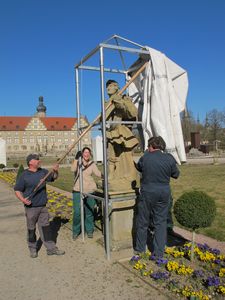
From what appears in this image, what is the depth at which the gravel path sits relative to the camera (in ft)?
13.0

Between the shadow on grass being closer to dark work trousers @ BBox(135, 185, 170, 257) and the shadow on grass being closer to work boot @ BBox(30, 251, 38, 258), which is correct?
work boot @ BBox(30, 251, 38, 258)

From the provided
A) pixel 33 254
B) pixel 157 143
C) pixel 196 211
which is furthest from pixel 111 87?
pixel 33 254

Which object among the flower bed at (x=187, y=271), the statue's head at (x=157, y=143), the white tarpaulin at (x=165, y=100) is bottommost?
the flower bed at (x=187, y=271)

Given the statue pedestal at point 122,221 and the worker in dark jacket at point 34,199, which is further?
the statue pedestal at point 122,221

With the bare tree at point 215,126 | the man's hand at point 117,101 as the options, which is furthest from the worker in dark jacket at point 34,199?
the bare tree at point 215,126

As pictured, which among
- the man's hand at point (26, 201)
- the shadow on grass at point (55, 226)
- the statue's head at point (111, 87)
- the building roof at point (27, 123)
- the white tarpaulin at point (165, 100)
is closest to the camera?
the white tarpaulin at point (165, 100)

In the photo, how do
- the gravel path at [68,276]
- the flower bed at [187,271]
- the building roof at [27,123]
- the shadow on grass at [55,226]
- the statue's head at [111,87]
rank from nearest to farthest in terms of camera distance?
the flower bed at [187,271], the gravel path at [68,276], the statue's head at [111,87], the shadow on grass at [55,226], the building roof at [27,123]

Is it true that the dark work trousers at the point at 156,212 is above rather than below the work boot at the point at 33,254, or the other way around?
above

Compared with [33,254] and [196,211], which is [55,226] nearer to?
[33,254]

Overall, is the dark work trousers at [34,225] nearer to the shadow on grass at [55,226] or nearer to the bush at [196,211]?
the shadow on grass at [55,226]

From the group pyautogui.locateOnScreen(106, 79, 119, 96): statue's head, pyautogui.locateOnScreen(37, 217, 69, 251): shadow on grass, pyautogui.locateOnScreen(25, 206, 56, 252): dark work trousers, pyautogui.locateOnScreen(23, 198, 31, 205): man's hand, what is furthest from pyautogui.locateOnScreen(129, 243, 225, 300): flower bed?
pyautogui.locateOnScreen(106, 79, 119, 96): statue's head

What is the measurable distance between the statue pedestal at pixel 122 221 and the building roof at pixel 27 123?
10040cm

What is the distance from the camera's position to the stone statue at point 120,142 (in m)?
5.57

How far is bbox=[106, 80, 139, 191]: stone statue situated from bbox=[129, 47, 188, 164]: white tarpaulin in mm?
428
